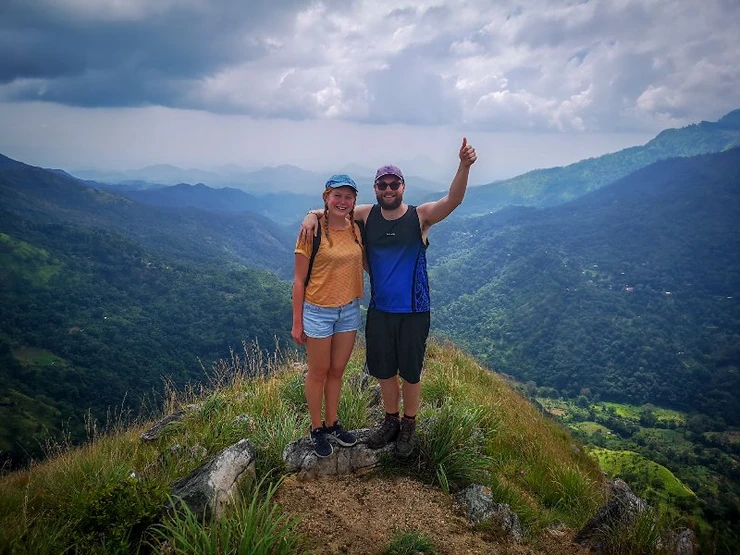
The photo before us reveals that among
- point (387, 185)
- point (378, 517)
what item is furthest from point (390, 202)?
point (378, 517)

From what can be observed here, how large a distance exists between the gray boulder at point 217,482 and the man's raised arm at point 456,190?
255cm

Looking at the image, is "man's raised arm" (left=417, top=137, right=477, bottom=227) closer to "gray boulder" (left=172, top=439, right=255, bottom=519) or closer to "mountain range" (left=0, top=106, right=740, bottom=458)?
"gray boulder" (left=172, top=439, right=255, bottom=519)

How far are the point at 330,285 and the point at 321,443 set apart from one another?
1509mm

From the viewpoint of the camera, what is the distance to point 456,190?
3463 mm

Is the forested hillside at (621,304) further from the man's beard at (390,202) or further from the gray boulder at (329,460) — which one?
the man's beard at (390,202)

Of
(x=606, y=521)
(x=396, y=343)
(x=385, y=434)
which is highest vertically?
(x=396, y=343)

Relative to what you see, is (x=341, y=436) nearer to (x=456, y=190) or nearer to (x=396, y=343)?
(x=396, y=343)

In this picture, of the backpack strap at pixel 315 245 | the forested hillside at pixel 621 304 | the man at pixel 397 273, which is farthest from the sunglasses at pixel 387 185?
the forested hillside at pixel 621 304

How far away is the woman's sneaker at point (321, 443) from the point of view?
3816mm

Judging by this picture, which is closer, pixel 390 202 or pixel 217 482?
pixel 217 482

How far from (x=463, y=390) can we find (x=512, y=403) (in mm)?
1838

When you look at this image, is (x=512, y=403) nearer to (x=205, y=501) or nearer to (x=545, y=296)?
(x=205, y=501)

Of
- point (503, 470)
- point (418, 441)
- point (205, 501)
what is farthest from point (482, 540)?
point (205, 501)

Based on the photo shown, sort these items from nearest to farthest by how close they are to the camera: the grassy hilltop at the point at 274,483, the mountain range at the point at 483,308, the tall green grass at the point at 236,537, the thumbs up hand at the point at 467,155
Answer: the tall green grass at the point at 236,537
the grassy hilltop at the point at 274,483
the thumbs up hand at the point at 467,155
the mountain range at the point at 483,308
